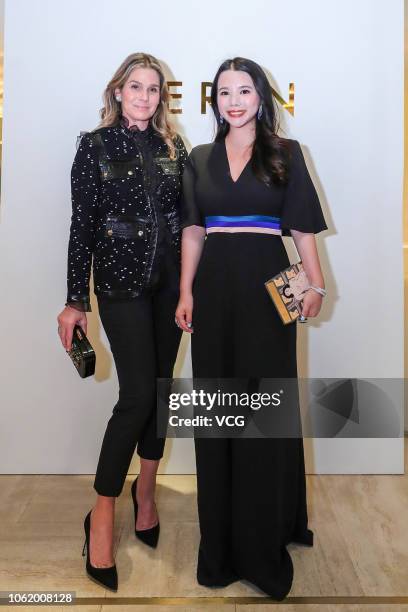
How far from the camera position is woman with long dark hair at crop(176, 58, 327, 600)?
1.76 m

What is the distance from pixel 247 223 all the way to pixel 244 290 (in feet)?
0.63

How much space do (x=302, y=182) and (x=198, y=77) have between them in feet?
3.42

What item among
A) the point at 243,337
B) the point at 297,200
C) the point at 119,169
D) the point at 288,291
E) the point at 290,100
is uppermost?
the point at 290,100

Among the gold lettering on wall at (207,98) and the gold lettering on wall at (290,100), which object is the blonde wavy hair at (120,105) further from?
the gold lettering on wall at (290,100)

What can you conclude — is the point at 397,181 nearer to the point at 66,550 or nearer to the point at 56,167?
the point at 56,167

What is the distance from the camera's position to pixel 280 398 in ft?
6.08

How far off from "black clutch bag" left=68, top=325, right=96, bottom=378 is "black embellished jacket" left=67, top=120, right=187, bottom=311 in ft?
0.29

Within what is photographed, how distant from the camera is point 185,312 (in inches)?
73.8

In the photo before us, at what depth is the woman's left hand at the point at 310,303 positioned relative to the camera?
178cm

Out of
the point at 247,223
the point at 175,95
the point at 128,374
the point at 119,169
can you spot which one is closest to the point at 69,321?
the point at 128,374

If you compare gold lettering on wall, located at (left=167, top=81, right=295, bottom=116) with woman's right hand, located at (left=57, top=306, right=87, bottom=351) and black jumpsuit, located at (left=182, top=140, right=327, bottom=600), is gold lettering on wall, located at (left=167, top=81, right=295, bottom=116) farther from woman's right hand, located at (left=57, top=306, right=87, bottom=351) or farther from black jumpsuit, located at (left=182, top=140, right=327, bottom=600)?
woman's right hand, located at (left=57, top=306, right=87, bottom=351)

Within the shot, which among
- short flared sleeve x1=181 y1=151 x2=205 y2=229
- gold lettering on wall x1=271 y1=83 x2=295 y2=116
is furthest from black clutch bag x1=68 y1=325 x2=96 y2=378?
gold lettering on wall x1=271 y1=83 x2=295 y2=116

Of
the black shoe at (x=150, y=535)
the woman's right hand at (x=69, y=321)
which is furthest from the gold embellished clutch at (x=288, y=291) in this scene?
the black shoe at (x=150, y=535)

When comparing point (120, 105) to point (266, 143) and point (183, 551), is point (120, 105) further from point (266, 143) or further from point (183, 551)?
point (183, 551)
